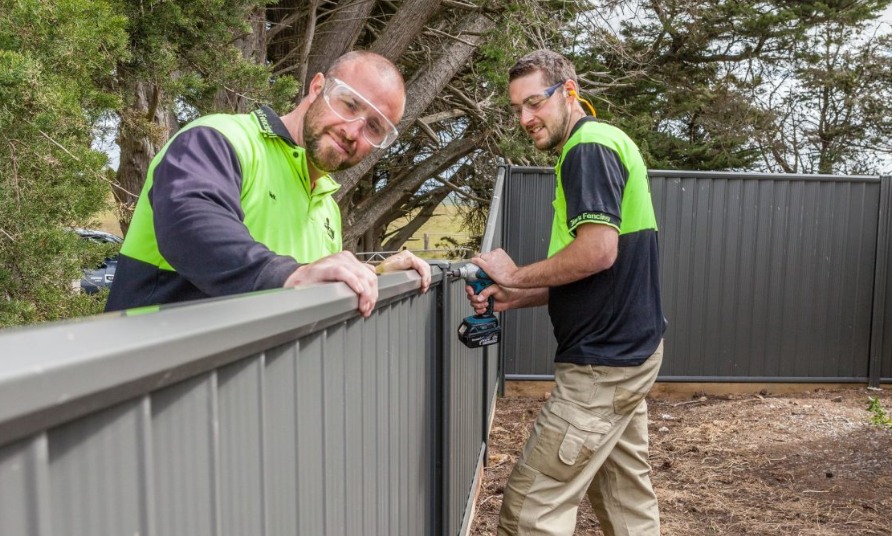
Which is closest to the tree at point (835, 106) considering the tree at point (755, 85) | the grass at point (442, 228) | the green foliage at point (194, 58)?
the tree at point (755, 85)

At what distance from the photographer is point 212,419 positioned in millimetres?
853

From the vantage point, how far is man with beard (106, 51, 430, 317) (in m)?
1.57

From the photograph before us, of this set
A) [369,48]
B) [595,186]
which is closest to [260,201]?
[595,186]

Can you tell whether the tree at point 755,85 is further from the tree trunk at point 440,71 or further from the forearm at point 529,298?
the forearm at point 529,298

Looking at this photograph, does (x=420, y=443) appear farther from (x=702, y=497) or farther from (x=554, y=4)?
(x=554, y=4)

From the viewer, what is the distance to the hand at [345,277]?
4.77 ft

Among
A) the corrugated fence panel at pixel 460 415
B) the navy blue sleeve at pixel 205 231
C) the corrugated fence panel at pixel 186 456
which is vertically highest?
the navy blue sleeve at pixel 205 231

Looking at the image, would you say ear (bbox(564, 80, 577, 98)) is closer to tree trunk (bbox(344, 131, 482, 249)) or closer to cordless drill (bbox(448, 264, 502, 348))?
cordless drill (bbox(448, 264, 502, 348))

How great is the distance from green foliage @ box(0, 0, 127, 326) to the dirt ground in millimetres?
2640

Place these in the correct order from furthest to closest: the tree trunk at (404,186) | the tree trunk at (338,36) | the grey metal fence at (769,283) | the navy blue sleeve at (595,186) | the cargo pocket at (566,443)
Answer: the tree trunk at (404,186) < the tree trunk at (338,36) < the grey metal fence at (769,283) < the cargo pocket at (566,443) < the navy blue sleeve at (595,186)

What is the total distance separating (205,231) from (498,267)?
164 centimetres

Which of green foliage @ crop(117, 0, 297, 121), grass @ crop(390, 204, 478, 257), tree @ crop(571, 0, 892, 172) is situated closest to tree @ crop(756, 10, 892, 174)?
tree @ crop(571, 0, 892, 172)

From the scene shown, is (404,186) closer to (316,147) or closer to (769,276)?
(769,276)

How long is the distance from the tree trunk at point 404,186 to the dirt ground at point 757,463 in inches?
183
